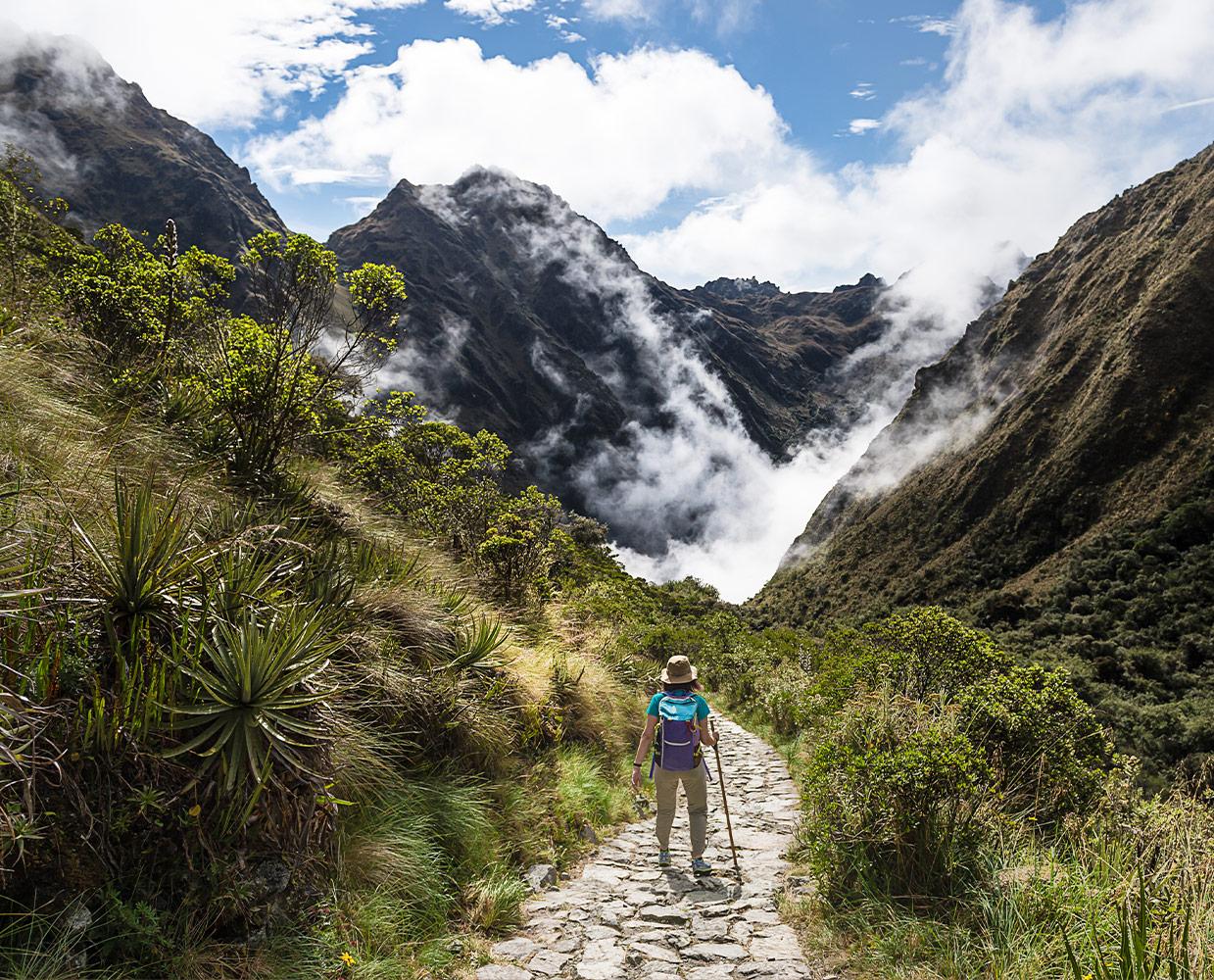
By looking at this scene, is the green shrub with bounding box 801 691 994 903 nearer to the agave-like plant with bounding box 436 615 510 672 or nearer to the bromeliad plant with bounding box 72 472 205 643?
the agave-like plant with bounding box 436 615 510 672

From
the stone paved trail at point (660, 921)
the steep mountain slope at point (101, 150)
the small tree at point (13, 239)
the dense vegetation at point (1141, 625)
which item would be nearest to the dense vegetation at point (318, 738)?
the small tree at point (13, 239)

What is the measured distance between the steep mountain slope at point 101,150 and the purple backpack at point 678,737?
152818 millimetres

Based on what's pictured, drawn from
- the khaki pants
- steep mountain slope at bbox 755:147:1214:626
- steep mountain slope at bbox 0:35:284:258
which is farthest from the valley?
steep mountain slope at bbox 0:35:284:258

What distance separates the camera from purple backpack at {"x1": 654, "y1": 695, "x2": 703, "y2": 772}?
20.6 ft

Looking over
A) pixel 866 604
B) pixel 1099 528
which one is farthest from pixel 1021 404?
pixel 866 604

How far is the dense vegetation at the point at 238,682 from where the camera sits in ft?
9.35

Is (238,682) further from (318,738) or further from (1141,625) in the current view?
(1141,625)

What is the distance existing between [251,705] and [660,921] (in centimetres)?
354

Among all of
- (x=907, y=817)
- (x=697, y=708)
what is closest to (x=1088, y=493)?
(x=697, y=708)

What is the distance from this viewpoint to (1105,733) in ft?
19.6

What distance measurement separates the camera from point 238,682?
10.5 feet

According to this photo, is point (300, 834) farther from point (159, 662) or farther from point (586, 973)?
point (586, 973)

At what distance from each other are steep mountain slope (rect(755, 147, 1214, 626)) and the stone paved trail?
268 ft

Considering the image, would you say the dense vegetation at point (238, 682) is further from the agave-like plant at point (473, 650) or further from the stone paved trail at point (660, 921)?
the stone paved trail at point (660, 921)
